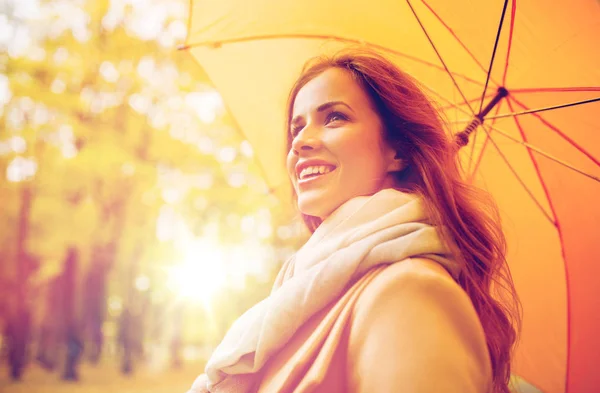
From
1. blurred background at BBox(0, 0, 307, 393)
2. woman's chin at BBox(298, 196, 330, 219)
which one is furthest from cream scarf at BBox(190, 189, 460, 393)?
blurred background at BBox(0, 0, 307, 393)

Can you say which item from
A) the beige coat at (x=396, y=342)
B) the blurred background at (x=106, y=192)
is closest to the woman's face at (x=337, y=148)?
the beige coat at (x=396, y=342)

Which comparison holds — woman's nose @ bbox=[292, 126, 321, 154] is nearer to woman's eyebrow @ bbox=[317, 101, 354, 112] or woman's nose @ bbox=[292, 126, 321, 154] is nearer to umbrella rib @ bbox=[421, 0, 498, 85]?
woman's eyebrow @ bbox=[317, 101, 354, 112]

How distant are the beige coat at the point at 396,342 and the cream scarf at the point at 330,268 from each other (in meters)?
0.04

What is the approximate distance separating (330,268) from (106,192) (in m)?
7.08

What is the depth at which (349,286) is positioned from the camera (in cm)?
120

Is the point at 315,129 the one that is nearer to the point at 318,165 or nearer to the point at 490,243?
the point at 318,165

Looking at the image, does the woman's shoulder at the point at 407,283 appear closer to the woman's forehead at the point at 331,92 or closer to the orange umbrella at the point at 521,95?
the woman's forehead at the point at 331,92

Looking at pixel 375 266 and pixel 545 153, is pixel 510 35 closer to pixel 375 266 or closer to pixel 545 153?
pixel 545 153

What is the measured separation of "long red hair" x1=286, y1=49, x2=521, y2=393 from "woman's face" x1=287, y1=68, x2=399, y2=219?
2.5 inches

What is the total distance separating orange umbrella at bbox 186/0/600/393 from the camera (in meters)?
1.84

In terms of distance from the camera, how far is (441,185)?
1486mm

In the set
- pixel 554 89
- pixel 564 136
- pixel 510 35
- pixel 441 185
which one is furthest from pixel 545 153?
pixel 441 185

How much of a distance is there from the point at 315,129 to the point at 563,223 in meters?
1.48

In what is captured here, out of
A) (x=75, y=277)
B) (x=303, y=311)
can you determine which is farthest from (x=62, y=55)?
(x=303, y=311)
